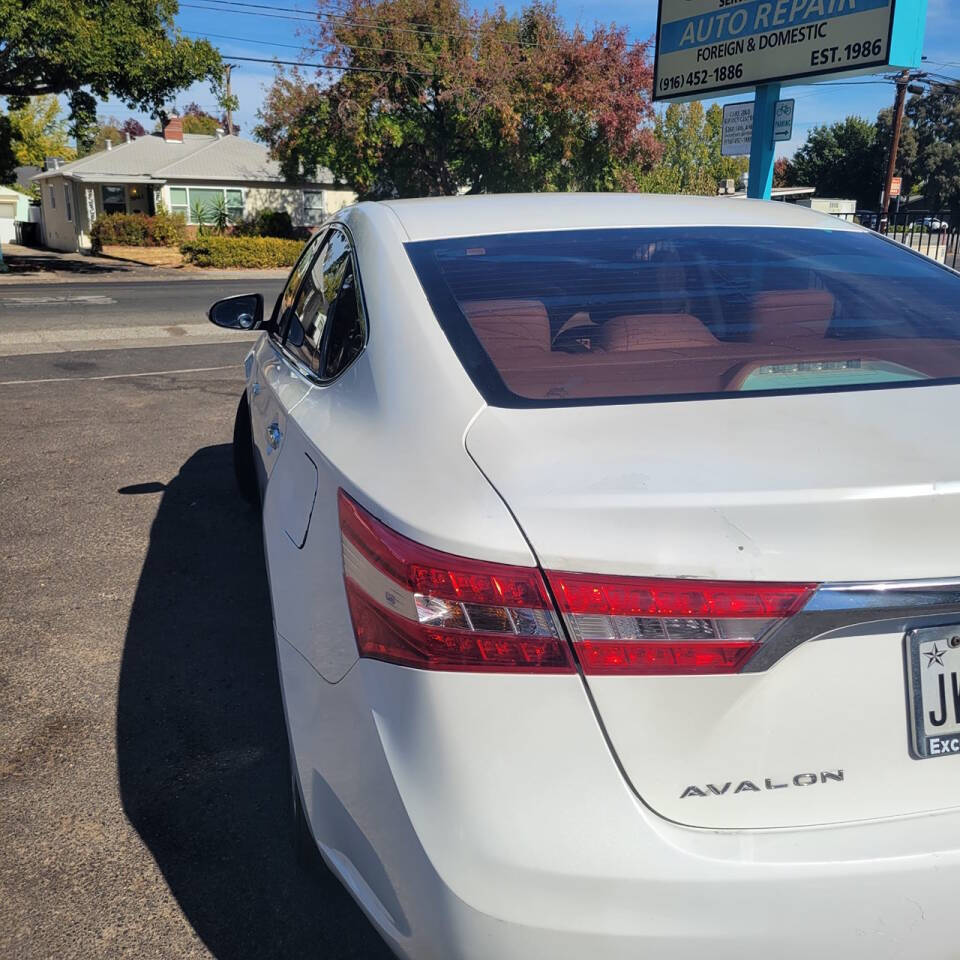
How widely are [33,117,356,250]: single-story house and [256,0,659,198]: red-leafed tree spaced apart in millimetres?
6075

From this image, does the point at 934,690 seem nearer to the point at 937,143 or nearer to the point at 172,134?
the point at 172,134

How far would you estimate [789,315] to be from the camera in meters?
2.50

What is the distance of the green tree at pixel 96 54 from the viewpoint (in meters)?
23.9

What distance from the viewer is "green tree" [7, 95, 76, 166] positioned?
58.0 metres

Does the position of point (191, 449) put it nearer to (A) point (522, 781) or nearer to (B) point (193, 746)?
(B) point (193, 746)

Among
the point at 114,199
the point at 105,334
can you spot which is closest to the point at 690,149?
the point at 114,199

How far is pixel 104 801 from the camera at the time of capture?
2.86 metres

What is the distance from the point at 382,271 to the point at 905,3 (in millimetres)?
8441

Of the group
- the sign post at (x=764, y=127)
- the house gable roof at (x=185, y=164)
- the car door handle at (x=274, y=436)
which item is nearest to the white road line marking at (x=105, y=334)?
the sign post at (x=764, y=127)

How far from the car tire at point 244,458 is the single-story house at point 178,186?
38861 mm

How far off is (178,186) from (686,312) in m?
44.2

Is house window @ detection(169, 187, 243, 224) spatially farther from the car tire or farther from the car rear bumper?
the car rear bumper

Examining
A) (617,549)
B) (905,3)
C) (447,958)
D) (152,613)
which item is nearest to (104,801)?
(152,613)

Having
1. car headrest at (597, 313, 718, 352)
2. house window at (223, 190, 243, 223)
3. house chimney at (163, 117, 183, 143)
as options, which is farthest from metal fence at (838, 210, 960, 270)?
house chimney at (163, 117, 183, 143)
